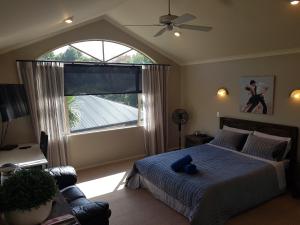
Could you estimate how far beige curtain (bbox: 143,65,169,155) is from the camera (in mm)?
5367

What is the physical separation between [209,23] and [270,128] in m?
2.12

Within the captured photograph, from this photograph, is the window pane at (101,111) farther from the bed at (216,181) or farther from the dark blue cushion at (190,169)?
the dark blue cushion at (190,169)

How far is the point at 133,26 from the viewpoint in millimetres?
4773

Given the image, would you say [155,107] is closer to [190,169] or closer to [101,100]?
[101,100]

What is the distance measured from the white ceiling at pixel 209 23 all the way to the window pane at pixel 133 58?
0.47m

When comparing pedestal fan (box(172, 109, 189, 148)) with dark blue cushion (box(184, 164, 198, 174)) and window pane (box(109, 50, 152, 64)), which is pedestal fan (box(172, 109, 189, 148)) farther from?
dark blue cushion (box(184, 164, 198, 174))

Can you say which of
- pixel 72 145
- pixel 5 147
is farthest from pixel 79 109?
pixel 5 147

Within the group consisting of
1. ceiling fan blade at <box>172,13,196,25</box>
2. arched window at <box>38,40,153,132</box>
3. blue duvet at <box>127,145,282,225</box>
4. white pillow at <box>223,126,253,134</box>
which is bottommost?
blue duvet at <box>127,145,282,225</box>

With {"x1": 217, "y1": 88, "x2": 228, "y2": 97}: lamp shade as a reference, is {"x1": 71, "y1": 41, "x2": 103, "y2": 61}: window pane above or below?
above

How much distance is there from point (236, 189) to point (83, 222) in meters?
1.96

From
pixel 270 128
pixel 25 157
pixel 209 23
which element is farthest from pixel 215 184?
pixel 25 157

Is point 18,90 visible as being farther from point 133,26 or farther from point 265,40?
point 265,40

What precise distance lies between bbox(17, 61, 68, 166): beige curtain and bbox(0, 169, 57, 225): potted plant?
303 centimetres

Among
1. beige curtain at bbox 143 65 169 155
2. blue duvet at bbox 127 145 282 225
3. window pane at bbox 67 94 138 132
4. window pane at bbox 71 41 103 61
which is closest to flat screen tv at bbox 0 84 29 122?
window pane at bbox 67 94 138 132
